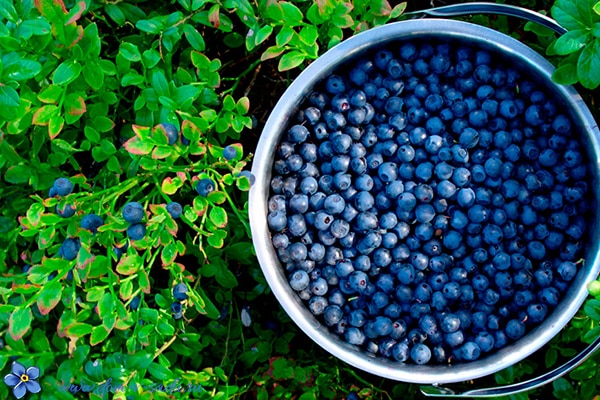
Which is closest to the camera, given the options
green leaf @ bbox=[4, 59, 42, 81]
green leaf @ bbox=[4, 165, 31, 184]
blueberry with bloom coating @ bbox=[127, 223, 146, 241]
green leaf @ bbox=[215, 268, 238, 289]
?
green leaf @ bbox=[4, 59, 42, 81]

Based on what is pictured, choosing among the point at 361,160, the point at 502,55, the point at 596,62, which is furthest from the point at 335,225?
the point at 596,62

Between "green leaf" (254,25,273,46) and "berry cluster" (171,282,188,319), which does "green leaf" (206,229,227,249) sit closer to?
"berry cluster" (171,282,188,319)

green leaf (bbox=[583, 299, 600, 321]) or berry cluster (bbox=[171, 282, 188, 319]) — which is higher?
green leaf (bbox=[583, 299, 600, 321])

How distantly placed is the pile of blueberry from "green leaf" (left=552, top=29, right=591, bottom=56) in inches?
8.3

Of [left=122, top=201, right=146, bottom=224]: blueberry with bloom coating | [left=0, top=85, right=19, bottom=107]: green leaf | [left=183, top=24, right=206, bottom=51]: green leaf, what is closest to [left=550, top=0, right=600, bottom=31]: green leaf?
[left=183, top=24, right=206, bottom=51]: green leaf

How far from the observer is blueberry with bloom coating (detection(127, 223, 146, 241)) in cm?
178

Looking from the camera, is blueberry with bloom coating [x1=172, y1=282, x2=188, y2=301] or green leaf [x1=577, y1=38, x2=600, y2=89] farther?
blueberry with bloom coating [x1=172, y1=282, x2=188, y2=301]

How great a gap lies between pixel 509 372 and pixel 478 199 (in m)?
0.63

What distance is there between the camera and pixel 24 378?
1.97 metres

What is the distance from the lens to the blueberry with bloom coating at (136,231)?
1779 mm

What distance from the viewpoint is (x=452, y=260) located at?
6.31 feet

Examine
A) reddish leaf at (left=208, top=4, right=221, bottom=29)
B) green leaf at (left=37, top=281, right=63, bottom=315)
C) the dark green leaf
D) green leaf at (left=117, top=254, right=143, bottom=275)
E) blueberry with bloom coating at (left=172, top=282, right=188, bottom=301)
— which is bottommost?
blueberry with bloom coating at (left=172, top=282, right=188, bottom=301)

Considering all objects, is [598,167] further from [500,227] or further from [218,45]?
[218,45]

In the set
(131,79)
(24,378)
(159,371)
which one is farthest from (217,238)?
(24,378)
